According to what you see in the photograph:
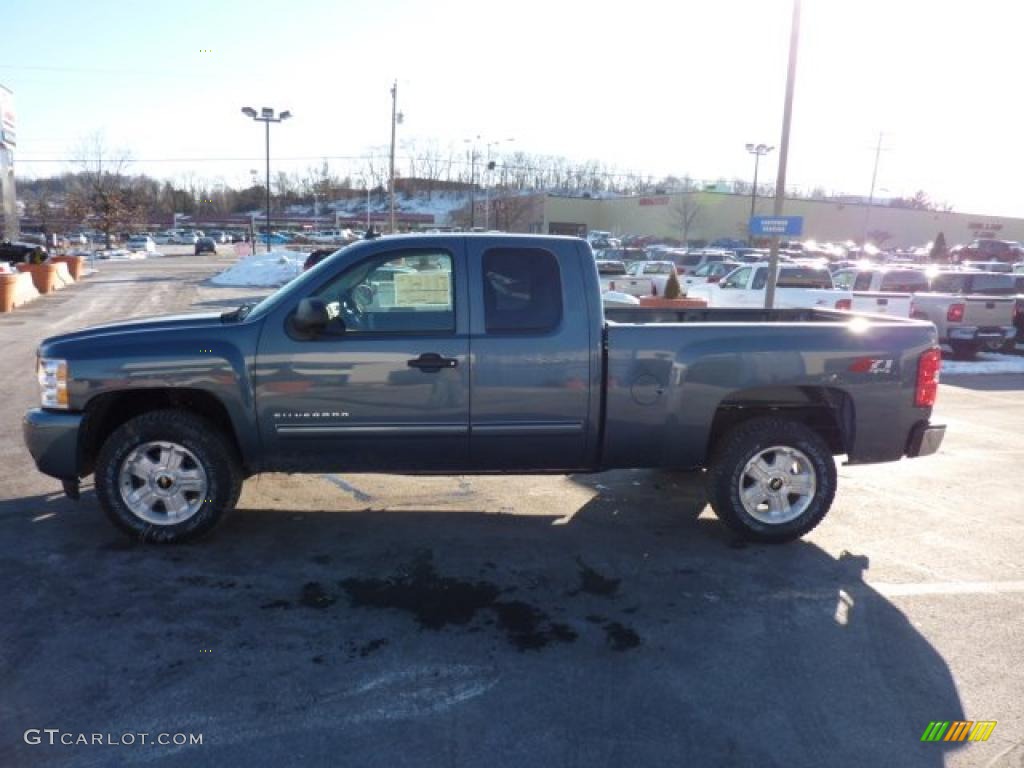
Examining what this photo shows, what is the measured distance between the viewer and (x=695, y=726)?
3.14m

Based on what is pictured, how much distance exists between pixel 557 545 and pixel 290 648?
6.25ft

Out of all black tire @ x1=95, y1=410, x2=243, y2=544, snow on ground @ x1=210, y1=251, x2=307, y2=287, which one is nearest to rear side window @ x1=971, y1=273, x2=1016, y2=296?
black tire @ x1=95, y1=410, x2=243, y2=544

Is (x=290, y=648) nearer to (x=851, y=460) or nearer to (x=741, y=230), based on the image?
(x=851, y=460)

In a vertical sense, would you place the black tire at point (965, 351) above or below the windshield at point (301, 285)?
below

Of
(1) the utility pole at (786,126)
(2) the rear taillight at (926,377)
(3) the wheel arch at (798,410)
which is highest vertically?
(1) the utility pole at (786,126)

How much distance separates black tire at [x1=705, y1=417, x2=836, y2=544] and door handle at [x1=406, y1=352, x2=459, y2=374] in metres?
1.92

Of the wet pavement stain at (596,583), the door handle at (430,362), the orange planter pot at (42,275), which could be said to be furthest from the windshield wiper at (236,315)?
the orange planter pot at (42,275)

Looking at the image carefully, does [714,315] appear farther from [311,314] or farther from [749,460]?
[311,314]

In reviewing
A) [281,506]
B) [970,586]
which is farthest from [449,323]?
[970,586]

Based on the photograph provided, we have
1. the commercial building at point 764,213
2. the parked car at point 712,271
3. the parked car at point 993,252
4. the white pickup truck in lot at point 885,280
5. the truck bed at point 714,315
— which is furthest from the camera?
the commercial building at point 764,213

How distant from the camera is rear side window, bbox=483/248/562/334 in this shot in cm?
485

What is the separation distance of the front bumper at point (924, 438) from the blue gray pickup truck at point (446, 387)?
1cm

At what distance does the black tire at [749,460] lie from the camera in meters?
5.08

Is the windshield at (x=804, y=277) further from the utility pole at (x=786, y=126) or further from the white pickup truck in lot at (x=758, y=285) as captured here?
the utility pole at (x=786, y=126)
